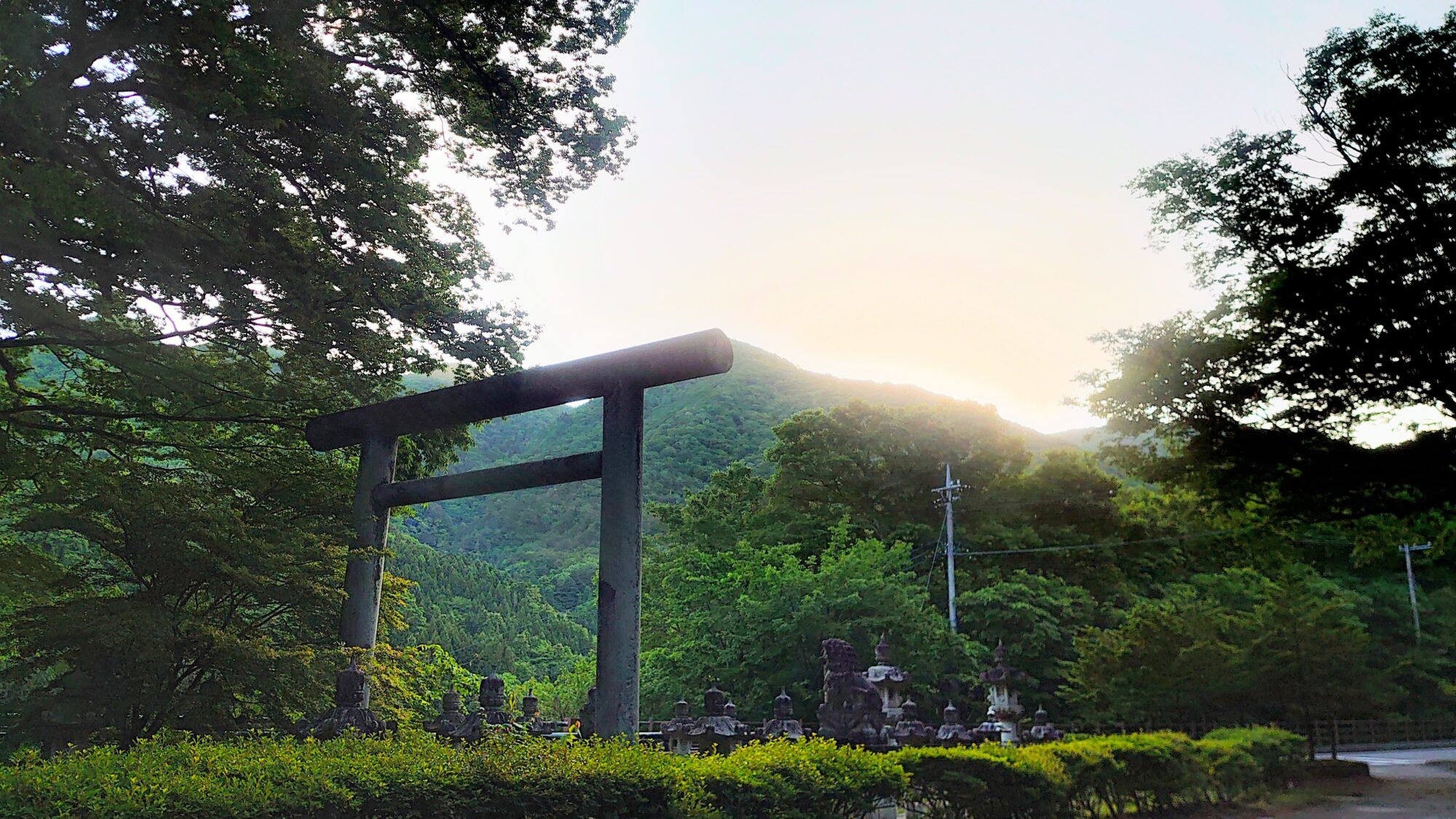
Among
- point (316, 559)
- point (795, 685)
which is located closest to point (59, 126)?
point (316, 559)

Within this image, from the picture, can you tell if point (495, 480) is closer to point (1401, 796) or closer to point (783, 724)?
point (783, 724)

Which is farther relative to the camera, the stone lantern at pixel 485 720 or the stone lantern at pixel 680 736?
the stone lantern at pixel 680 736

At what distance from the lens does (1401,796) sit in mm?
16672

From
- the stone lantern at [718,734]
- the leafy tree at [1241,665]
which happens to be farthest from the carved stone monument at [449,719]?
the leafy tree at [1241,665]

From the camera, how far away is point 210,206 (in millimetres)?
7879

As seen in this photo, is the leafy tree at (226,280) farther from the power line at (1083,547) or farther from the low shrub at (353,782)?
the power line at (1083,547)

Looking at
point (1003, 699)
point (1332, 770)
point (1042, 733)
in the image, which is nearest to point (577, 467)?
point (1042, 733)

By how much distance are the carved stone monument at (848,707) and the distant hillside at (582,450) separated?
144ft

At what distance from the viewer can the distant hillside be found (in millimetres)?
63156

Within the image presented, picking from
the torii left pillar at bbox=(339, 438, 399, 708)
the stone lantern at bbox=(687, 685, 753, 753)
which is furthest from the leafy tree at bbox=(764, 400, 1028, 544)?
the torii left pillar at bbox=(339, 438, 399, 708)

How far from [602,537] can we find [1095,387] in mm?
16897

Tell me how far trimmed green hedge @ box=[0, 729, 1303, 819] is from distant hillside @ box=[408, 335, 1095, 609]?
45.8 metres

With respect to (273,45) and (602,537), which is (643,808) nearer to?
(602,537)

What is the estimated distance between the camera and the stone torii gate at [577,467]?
664 centimetres
